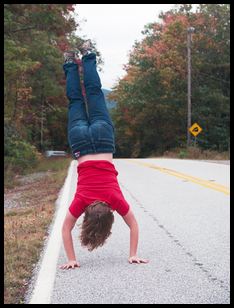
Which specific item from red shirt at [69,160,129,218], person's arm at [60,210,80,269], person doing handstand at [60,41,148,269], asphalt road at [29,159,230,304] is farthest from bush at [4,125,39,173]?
red shirt at [69,160,129,218]

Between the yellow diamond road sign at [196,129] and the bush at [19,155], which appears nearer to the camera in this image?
the bush at [19,155]

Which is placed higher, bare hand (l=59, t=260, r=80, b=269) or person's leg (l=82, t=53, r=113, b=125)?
person's leg (l=82, t=53, r=113, b=125)

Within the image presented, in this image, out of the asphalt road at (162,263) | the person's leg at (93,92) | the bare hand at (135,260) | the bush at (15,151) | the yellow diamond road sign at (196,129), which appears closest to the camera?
the asphalt road at (162,263)

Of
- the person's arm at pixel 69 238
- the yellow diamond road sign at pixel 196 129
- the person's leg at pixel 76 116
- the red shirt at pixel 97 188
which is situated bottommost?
the person's arm at pixel 69 238

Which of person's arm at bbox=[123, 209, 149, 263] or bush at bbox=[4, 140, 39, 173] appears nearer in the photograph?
person's arm at bbox=[123, 209, 149, 263]

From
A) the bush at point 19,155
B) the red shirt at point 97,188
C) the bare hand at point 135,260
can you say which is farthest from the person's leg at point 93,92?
the bush at point 19,155

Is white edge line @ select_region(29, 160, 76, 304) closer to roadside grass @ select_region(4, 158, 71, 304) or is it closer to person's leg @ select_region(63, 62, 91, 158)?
roadside grass @ select_region(4, 158, 71, 304)

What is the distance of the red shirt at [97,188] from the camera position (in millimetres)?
5648

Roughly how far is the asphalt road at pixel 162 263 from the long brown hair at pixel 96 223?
36 centimetres

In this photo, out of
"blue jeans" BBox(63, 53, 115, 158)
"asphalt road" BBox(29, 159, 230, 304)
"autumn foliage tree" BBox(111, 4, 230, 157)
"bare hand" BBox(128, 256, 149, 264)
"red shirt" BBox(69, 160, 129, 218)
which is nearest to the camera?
"asphalt road" BBox(29, 159, 230, 304)

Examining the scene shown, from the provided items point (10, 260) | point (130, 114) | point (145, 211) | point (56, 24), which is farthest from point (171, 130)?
point (10, 260)

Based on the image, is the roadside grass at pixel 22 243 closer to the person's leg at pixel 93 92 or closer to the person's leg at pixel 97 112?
the person's leg at pixel 97 112

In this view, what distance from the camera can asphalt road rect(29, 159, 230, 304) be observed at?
4844 mm

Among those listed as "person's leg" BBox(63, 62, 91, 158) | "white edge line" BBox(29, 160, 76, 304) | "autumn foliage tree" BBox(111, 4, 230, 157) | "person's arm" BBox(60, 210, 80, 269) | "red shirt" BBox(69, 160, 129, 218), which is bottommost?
"white edge line" BBox(29, 160, 76, 304)
